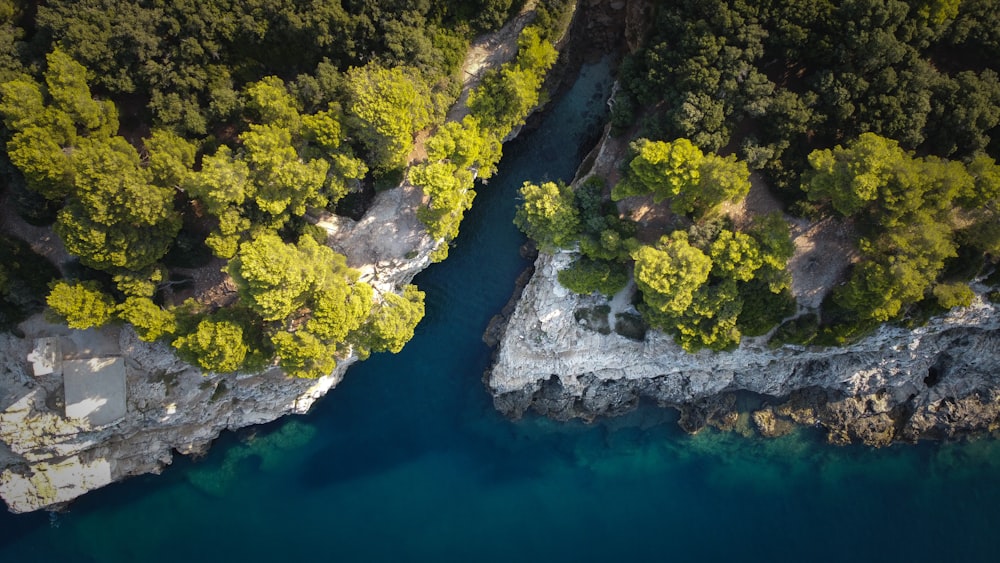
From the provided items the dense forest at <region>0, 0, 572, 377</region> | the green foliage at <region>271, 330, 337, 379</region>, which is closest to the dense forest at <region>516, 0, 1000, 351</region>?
the dense forest at <region>0, 0, 572, 377</region>

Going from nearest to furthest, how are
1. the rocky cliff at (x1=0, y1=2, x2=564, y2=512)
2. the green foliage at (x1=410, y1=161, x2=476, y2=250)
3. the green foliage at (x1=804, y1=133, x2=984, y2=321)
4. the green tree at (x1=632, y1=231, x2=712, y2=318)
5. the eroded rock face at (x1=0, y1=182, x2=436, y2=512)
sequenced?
the green foliage at (x1=804, y1=133, x2=984, y2=321) → the green tree at (x1=632, y1=231, x2=712, y2=318) → the green foliage at (x1=410, y1=161, x2=476, y2=250) → the rocky cliff at (x1=0, y1=2, x2=564, y2=512) → the eroded rock face at (x1=0, y1=182, x2=436, y2=512)

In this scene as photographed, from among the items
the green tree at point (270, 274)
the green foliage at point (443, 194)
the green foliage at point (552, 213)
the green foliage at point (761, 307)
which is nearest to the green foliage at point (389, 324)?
the green foliage at point (443, 194)

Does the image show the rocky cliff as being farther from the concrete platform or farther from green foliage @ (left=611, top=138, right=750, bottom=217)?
green foliage @ (left=611, top=138, right=750, bottom=217)

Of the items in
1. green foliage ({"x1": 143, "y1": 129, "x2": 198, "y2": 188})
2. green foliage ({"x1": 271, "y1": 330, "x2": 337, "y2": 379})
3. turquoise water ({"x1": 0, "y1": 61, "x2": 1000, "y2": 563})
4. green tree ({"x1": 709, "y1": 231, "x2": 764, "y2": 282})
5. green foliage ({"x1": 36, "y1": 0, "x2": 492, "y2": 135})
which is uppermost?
green foliage ({"x1": 36, "y1": 0, "x2": 492, "y2": 135})

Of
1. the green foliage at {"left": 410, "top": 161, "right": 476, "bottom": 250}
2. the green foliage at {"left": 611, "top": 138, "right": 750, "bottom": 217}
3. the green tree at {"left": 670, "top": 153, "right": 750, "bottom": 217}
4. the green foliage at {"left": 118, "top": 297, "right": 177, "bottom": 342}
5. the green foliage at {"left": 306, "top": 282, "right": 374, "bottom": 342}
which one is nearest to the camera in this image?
the green tree at {"left": 670, "top": 153, "right": 750, "bottom": 217}

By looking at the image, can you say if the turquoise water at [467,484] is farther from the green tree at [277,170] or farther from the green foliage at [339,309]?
the green tree at [277,170]

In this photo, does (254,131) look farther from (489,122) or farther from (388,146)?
(489,122)

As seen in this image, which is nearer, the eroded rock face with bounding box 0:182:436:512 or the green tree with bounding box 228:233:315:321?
the green tree with bounding box 228:233:315:321

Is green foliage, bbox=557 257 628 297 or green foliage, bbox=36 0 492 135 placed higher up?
green foliage, bbox=36 0 492 135
